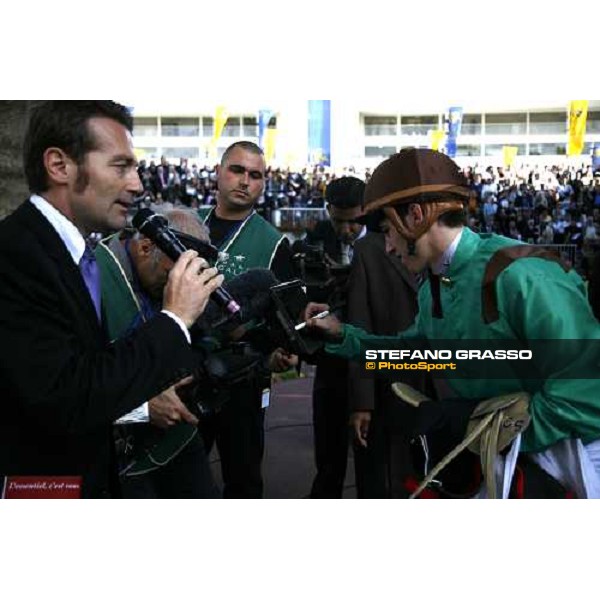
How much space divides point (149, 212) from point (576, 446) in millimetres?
1009

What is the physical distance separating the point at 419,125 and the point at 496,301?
47 centimetres

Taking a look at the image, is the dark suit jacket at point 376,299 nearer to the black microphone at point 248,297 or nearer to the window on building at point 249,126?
the black microphone at point 248,297

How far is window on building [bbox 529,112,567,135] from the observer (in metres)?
1.67

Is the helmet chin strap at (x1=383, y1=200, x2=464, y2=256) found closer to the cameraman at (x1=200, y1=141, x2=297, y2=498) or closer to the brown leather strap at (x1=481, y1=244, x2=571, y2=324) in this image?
the brown leather strap at (x1=481, y1=244, x2=571, y2=324)

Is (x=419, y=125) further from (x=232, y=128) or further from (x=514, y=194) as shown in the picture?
(x=232, y=128)

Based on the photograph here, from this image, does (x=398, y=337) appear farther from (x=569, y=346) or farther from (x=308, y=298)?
(x=569, y=346)

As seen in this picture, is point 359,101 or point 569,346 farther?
point 359,101

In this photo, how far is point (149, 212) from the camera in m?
1.48

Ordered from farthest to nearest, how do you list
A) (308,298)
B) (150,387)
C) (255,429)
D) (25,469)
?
(255,429), (308,298), (25,469), (150,387)

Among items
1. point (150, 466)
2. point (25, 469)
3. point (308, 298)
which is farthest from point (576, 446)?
point (25, 469)

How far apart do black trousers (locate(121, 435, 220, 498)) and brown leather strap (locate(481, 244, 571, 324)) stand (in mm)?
853

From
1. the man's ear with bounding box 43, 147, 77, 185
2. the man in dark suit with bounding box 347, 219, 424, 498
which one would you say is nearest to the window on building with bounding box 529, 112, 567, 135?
the man in dark suit with bounding box 347, 219, 424, 498

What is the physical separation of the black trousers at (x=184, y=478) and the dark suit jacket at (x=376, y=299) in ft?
1.40

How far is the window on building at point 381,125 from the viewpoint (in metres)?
1.63
